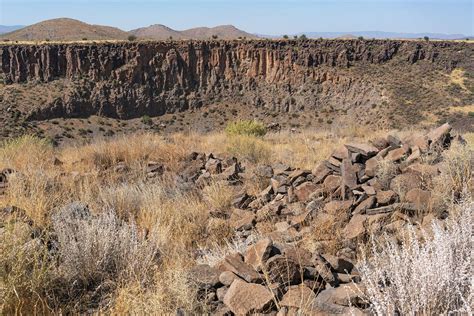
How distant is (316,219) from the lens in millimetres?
4996

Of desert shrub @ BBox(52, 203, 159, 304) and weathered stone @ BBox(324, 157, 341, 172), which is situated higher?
weathered stone @ BBox(324, 157, 341, 172)

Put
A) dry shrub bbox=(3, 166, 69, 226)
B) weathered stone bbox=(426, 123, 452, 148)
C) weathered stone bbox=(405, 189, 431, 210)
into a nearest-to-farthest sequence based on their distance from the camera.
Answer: weathered stone bbox=(405, 189, 431, 210), dry shrub bbox=(3, 166, 69, 226), weathered stone bbox=(426, 123, 452, 148)

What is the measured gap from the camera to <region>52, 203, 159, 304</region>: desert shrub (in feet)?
11.6

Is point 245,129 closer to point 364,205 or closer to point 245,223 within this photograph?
point 245,223

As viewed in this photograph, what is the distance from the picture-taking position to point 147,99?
58.8 metres

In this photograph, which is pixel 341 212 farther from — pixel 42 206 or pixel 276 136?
pixel 276 136

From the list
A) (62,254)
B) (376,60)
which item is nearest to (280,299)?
(62,254)

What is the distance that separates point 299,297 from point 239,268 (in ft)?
1.85

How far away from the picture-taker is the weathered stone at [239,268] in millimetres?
3208

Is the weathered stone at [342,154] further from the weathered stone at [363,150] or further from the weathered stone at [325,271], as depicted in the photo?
the weathered stone at [325,271]

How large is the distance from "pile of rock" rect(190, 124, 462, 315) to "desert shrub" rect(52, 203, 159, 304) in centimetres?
57

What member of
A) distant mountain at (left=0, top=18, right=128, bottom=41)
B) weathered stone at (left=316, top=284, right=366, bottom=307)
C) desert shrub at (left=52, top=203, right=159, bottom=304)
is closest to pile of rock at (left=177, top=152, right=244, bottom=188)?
desert shrub at (left=52, top=203, right=159, bottom=304)

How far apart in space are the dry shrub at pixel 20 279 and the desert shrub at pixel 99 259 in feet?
0.80

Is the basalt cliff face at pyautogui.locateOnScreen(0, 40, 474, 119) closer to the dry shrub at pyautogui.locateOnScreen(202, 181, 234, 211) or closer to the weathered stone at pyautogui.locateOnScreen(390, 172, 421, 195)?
the dry shrub at pyautogui.locateOnScreen(202, 181, 234, 211)
